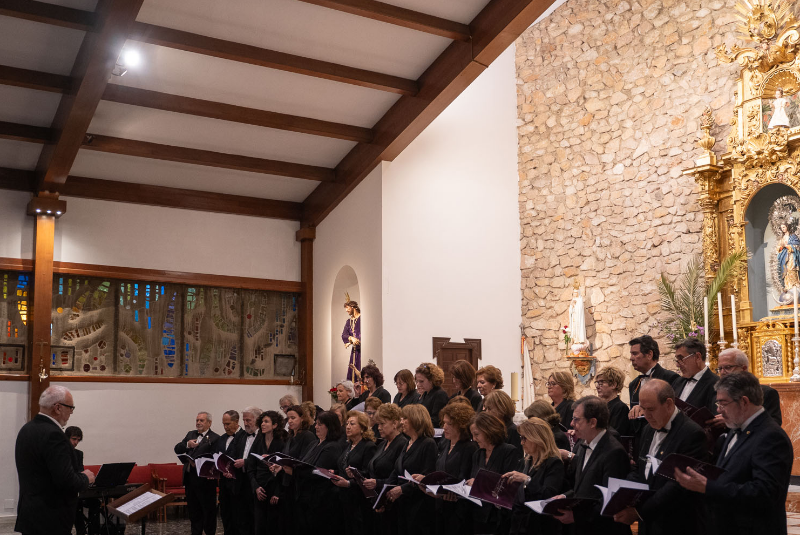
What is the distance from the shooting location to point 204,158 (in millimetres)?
10656

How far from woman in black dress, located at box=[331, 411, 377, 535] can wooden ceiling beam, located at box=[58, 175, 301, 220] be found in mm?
6308

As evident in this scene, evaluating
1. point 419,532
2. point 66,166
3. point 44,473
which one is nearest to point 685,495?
point 419,532

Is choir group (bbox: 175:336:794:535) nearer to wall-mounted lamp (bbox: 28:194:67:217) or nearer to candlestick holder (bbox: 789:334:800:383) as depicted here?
candlestick holder (bbox: 789:334:800:383)

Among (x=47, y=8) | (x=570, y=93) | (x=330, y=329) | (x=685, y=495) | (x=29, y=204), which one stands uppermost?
(x=570, y=93)

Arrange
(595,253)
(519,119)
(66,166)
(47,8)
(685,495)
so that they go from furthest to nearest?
(519,119)
(595,253)
(66,166)
(47,8)
(685,495)

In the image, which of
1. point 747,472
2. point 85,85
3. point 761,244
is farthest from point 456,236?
point 747,472

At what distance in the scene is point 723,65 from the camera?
394 inches

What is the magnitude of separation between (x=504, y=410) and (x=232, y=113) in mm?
5949

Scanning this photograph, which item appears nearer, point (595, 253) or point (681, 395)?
point (681, 395)

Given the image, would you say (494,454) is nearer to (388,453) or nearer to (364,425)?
(388,453)

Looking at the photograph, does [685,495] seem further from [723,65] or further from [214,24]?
[723,65]

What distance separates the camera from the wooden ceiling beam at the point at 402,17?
760 cm

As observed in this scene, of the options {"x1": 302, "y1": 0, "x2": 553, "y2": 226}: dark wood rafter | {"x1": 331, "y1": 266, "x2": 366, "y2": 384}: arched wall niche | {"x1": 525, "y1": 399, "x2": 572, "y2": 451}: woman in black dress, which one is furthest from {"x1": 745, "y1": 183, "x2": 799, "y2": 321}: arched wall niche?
{"x1": 525, "y1": 399, "x2": 572, "y2": 451}: woman in black dress

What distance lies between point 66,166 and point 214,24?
10.3ft
